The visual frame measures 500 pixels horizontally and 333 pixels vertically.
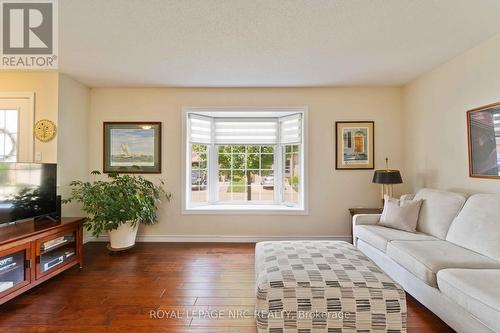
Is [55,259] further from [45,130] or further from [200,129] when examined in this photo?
[200,129]

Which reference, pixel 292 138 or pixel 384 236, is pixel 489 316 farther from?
pixel 292 138

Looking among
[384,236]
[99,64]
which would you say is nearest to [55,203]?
[99,64]

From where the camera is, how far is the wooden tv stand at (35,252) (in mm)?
1996

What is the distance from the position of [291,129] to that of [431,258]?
102 inches

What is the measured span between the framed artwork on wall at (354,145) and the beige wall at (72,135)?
379 centimetres

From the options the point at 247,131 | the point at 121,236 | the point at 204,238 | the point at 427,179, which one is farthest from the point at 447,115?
the point at 121,236

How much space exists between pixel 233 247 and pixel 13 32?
328cm

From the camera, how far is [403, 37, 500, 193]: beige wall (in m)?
2.40

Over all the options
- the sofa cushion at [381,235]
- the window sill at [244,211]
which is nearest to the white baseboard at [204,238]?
the window sill at [244,211]

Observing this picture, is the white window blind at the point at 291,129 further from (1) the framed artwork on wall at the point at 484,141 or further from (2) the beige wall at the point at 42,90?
(2) the beige wall at the point at 42,90

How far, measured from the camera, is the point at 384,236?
2.45m

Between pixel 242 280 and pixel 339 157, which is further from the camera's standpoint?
pixel 339 157

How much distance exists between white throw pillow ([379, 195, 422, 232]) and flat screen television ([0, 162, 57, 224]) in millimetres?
3710

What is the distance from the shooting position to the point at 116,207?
3078 millimetres
